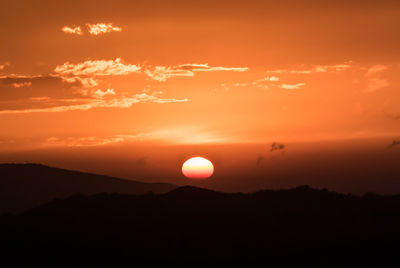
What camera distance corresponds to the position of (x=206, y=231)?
52875 millimetres

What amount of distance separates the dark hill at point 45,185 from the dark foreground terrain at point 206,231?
88.2 metres

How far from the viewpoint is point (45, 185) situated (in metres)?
160

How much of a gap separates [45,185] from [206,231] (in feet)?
389

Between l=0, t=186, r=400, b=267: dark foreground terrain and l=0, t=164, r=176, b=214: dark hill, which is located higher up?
l=0, t=164, r=176, b=214: dark hill

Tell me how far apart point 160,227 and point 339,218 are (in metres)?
20.2

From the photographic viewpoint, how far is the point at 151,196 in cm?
6262

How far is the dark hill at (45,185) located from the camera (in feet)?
480

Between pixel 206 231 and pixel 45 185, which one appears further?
pixel 45 185

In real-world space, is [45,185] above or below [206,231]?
above

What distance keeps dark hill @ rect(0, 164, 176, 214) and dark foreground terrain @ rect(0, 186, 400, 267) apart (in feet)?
289

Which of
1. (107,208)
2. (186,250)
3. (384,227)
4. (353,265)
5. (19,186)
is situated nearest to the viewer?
(353,265)

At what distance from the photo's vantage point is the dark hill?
146 meters

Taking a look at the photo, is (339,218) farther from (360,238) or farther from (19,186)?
(19,186)

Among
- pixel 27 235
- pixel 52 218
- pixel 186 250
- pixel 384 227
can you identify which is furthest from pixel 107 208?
pixel 384 227
